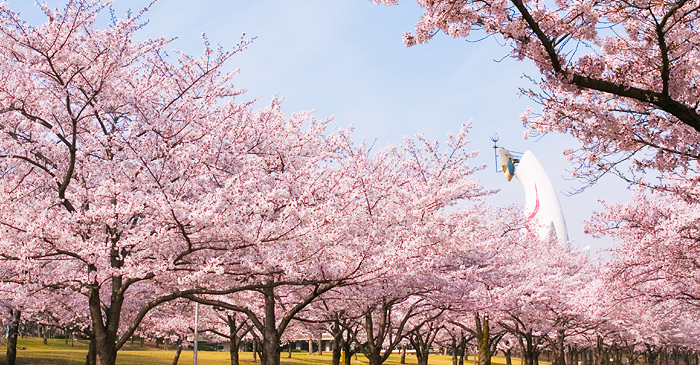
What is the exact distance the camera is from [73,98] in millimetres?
10297

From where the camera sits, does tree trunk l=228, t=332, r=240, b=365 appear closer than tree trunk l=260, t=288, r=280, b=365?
No

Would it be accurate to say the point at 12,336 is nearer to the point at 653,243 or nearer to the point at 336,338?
the point at 336,338

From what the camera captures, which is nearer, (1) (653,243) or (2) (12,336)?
(1) (653,243)

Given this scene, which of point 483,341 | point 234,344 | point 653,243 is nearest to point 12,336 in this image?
point 234,344

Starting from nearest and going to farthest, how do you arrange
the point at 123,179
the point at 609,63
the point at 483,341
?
the point at 609,63, the point at 123,179, the point at 483,341

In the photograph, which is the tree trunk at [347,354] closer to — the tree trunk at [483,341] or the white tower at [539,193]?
the tree trunk at [483,341]

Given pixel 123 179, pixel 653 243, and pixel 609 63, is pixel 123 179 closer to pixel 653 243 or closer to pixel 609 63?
pixel 609 63

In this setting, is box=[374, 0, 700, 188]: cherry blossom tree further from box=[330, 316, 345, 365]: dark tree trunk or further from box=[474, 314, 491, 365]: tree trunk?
box=[474, 314, 491, 365]: tree trunk

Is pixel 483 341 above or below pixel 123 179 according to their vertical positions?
below

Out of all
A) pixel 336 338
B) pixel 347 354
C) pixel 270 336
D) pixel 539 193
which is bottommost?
pixel 347 354

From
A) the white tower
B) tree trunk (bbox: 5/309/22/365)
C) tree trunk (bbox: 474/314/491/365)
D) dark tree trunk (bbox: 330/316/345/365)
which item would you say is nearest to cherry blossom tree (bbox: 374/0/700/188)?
dark tree trunk (bbox: 330/316/345/365)

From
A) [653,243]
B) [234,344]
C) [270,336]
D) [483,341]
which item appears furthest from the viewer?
[234,344]

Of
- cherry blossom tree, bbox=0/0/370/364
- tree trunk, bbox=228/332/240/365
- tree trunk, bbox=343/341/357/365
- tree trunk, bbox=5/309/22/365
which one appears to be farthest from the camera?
tree trunk, bbox=228/332/240/365

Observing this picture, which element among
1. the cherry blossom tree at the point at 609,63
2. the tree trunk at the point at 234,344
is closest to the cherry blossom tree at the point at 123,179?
the cherry blossom tree at the point at 609,63
